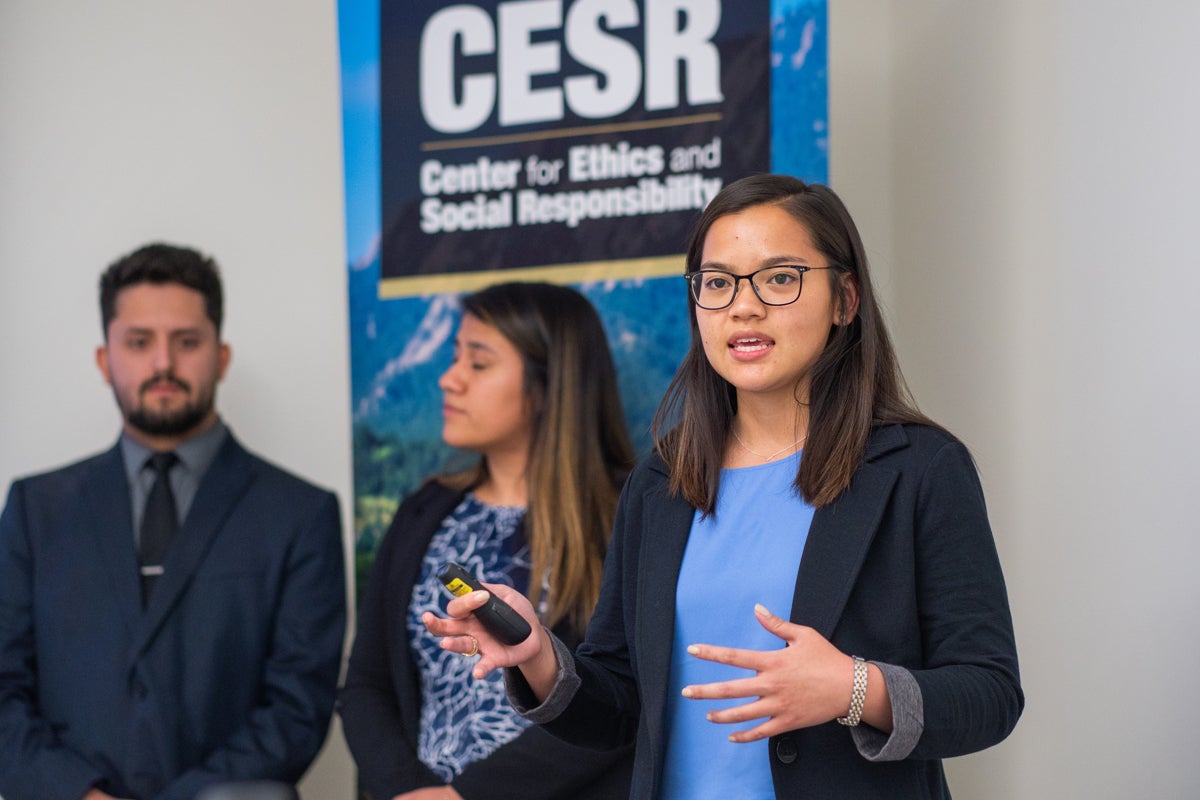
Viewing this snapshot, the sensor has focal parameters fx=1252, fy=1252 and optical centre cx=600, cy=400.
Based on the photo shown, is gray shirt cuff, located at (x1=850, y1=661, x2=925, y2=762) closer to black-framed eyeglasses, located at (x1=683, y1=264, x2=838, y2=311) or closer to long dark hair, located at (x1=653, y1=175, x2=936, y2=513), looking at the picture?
long dark hair, located at (x1=653, y1=175, x2=936, y2=513)

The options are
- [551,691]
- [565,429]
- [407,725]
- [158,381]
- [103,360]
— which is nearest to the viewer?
[551,691]

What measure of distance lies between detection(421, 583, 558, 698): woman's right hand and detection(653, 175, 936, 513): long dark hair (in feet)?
1.06

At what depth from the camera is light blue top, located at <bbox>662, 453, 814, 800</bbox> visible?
1801 mm

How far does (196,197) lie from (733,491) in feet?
10.4

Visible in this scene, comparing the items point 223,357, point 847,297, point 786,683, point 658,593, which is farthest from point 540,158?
point 786,683

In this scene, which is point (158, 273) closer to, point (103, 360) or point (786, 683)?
point (103, 360)

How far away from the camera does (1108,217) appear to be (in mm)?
2449

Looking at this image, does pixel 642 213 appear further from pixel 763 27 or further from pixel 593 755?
pixel 593 755

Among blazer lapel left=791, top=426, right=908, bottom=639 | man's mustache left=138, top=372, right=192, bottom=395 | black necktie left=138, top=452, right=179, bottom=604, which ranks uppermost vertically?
man's mustache left=138, top=372, right=192, bottom=395

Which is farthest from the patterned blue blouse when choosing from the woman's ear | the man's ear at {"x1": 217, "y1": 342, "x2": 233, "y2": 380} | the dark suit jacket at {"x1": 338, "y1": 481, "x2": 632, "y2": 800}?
the woman's ear

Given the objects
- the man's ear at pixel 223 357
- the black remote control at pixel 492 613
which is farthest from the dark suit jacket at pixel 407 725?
the black remote control at pixel 492 613

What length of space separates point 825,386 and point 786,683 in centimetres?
56

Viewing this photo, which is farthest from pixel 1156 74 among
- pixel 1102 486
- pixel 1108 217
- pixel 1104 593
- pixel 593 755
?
pixel 593 755

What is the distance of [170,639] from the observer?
351 centimetres
